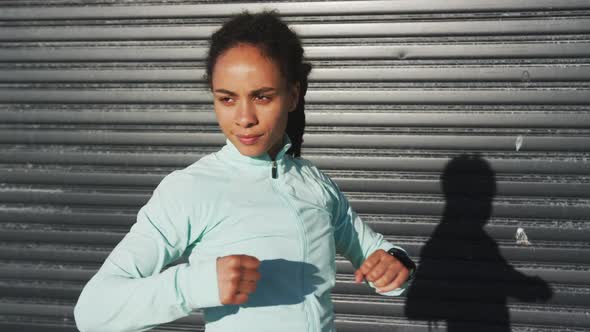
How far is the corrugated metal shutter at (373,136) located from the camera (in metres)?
3.87

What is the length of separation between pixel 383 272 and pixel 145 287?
653 millimetres

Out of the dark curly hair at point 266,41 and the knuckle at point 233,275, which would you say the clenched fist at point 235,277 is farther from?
the dark curly hair at point 266,41

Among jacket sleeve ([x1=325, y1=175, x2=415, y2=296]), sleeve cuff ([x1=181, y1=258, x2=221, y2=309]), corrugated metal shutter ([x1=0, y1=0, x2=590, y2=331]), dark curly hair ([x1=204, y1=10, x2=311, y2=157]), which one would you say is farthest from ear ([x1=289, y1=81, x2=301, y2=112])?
corrugated metal shutter ([x1=0, y1=0, x2=590, y2=331])

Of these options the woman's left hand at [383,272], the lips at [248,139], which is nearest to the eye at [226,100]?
the lips at [248,139]

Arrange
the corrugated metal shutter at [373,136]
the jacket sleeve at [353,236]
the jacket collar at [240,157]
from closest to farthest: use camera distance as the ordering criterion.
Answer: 1. the jacket collar at [240,157]
2. the jacket sleeve at [353,236]
3. the corrugated metal shutter at [373,136]

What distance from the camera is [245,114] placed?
5.86ft

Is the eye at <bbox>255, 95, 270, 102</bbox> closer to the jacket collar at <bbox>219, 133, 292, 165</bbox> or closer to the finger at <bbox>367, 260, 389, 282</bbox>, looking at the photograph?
the jacket collar at <bbox>219, 133, 292, 165</bbox>

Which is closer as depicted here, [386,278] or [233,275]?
[233,275]

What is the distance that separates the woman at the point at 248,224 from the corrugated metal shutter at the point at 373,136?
2.10 metres

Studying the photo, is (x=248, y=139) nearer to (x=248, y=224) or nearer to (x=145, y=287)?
(x=248, y=224)

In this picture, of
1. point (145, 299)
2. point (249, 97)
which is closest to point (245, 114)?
point (249, 97)

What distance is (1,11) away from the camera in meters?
4.29

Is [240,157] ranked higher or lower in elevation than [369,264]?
higher

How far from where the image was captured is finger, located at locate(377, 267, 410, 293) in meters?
1.81
